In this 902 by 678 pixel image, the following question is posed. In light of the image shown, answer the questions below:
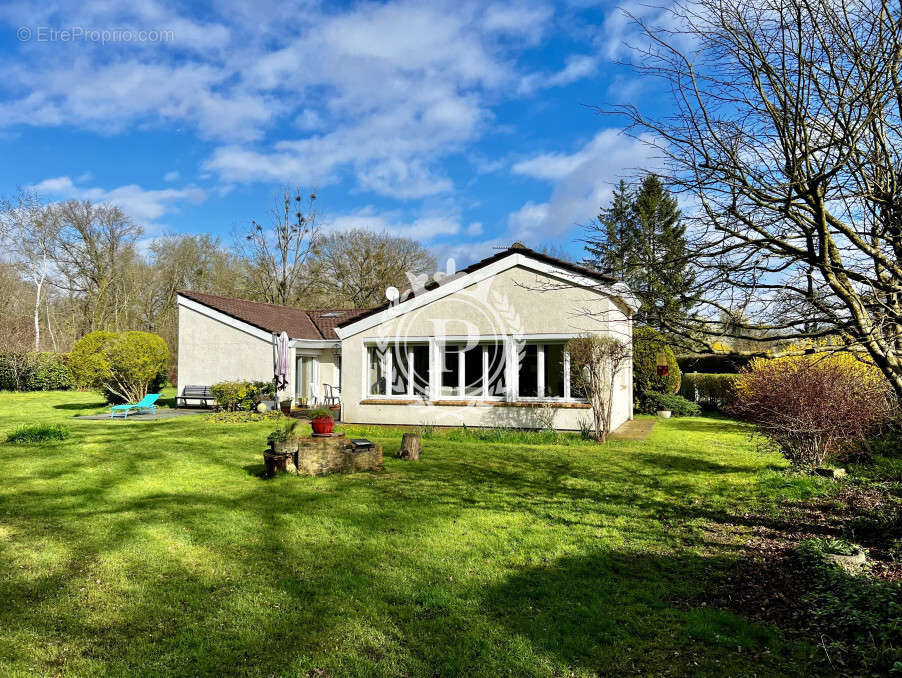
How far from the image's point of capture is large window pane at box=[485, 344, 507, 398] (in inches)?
626

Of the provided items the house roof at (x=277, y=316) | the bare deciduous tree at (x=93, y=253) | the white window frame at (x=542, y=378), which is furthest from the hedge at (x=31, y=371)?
the white window frame at (x=542, y=378)

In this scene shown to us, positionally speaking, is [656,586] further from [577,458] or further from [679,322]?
[577,458]

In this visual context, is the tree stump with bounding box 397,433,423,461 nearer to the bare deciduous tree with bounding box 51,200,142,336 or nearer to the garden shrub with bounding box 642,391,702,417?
the garden shrub with bounding box 642,391,702,417

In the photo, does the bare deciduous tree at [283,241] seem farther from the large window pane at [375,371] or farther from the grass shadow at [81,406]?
the large window pane at [375,371]

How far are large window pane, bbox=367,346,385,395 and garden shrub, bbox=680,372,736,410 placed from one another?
1401cm

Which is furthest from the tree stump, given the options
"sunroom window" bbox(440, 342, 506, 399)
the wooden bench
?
the wooden bench

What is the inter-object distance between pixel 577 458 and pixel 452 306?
664 cm

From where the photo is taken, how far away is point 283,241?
123 feet

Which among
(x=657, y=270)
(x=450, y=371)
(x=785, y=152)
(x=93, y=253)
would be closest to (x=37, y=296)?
(x=93, y=253)

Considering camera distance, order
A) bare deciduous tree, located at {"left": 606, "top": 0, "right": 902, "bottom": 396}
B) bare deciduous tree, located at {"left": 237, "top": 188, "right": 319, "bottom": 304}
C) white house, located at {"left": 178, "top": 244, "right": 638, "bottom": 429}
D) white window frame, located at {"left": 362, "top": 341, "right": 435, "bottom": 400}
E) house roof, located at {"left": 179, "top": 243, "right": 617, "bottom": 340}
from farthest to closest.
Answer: bare deciduous tree, located at {"left": 237, "top": 188, "right": 319, "bottom": 304} → white window frame, located at {"left": 362, "top": 341, "right": 435, "bottom": 400} → house roof, located at {"left": 179, "top": 243, "right": 617, "bottom": 340} → white house, located at {"left": 178, "top": 244, "right": 638, "bottom": 429} → bare deciduous tree, located at {"left": 606, "top": 0, "right": 902, "bottom": 396}

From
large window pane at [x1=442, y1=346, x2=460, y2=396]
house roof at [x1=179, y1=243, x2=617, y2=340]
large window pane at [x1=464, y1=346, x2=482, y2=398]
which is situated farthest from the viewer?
large window pane at [x1=442, y1=346, x2=460, y2=396]

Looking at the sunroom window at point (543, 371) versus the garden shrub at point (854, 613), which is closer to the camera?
the garden shrub at point (854, 613)

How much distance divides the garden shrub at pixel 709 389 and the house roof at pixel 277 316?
16548 millimetres

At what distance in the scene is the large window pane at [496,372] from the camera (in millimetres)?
15891
